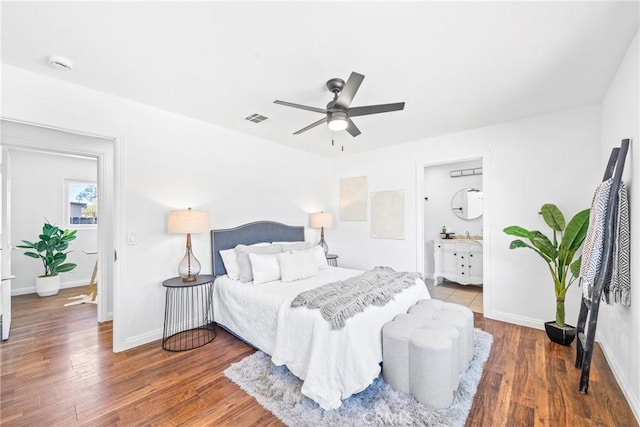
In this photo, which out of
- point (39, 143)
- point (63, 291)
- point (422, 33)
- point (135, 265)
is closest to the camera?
point (422, 33)

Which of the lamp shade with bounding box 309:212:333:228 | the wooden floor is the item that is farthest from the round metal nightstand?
the lamp shade with bounding box 309:212:333:228

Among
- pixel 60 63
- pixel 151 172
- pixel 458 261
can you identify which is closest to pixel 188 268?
pixel 151 172

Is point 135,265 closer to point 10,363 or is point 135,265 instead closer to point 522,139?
point 10,363

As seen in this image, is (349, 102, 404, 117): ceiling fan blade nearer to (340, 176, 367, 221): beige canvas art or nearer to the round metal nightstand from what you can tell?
the round metal nightstand

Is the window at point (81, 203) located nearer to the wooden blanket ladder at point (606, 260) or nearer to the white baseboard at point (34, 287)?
the white baseboard at point (34, 287)

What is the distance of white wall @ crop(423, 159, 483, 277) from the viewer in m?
5.57

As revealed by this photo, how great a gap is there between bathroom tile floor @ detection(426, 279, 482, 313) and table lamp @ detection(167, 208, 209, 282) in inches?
152

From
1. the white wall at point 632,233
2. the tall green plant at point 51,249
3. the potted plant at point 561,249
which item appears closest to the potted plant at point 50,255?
the tall green plant at point 51,249

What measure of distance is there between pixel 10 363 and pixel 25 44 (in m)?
2.80

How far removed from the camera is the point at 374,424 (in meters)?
1.77

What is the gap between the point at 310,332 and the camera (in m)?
2.17

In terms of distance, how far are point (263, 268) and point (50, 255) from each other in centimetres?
440

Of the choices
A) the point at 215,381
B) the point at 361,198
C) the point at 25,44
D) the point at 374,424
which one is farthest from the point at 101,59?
the point at 361,198

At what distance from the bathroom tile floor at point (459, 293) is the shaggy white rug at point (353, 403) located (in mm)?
2129
